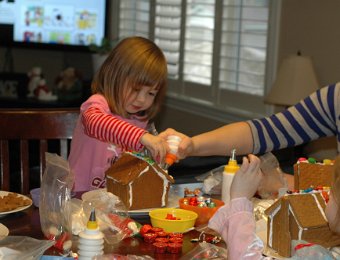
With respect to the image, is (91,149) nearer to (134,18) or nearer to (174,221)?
(174,221)

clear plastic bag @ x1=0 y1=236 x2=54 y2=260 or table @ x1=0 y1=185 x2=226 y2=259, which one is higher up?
clear plastic bag @ x1=0 y1=236 x2=54 y2=260

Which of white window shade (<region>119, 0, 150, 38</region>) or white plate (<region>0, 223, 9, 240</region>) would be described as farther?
white window shade (<region>119, 0, 150, 38</region>)

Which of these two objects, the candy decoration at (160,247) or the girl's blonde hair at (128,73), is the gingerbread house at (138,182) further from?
the girl's blonde hair at (128,73)

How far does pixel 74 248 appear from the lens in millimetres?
1444

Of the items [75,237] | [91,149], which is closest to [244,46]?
[91,149]

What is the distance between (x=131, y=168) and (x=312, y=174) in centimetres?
47

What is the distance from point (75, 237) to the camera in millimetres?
1514

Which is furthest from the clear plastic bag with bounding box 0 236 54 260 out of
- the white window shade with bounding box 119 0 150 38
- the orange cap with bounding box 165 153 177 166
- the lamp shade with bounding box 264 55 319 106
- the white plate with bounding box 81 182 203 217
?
the white window shade with bounding box 119 0 150 38

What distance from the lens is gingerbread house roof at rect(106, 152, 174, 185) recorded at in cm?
175

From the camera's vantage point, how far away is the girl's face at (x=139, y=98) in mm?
2248

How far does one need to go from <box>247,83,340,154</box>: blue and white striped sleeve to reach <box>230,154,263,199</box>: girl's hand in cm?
80

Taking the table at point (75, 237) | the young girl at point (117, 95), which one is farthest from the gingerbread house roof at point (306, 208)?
the young girl at point (117, 95)

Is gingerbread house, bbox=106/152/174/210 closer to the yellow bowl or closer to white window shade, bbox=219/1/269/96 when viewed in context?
the yellow bowl

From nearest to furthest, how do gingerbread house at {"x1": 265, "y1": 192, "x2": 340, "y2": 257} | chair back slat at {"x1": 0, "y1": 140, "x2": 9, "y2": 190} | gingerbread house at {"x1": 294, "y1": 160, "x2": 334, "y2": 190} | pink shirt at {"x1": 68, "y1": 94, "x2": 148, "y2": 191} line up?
gingerbread house at {"x1": 265, "y1": 192, "x2": 340, "y2": 257} → gingerbread house at {"x1": 294, "y1": 160, "x2": 334, "y2": 190} → pink shirt at {"x1": 68, "y1": 94, "x2": 148, "y2": 191} → chair back slat at {"x1": 0, "y1": 140, "x2": 9, "y2": 190}
